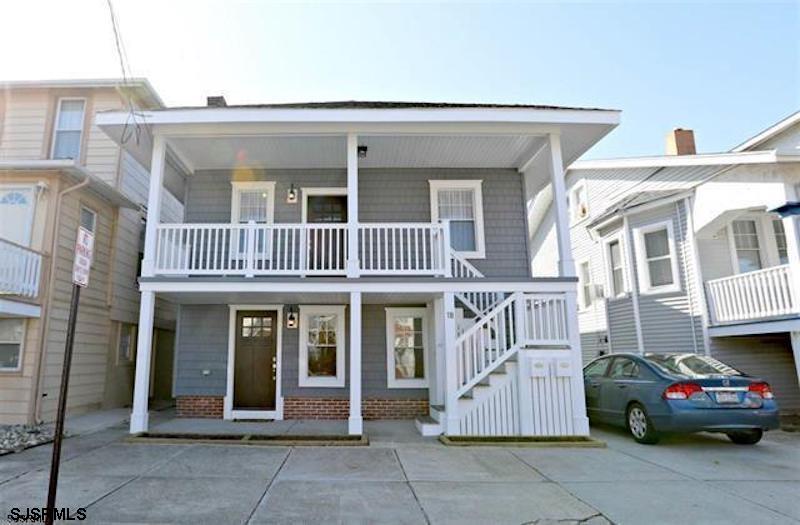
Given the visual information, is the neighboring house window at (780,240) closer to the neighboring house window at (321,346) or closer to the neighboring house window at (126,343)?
the neighboring house window at (321,346)

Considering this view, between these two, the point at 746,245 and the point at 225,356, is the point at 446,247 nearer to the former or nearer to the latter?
the point at 225,356

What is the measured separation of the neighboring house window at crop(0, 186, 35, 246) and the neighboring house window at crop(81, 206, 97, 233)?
0.95 meters

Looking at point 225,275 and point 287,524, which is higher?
point 225,275

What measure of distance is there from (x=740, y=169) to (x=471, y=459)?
8.24 meters

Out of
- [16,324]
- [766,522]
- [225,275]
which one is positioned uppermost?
[225,275]

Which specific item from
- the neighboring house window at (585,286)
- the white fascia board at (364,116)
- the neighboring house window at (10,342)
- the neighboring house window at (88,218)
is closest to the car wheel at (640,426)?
the white fascia board at (364,116)

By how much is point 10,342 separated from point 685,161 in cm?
1452

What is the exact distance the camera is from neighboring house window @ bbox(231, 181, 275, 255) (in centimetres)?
1009

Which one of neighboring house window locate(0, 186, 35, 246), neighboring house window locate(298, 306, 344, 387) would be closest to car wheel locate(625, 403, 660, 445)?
neighboring house window locate(298, 306, 344, 387)

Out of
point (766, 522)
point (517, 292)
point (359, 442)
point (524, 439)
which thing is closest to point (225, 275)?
point (359, 442)

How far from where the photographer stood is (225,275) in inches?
342

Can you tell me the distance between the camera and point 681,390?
6.58 meters

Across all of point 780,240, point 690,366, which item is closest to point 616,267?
point 780,240

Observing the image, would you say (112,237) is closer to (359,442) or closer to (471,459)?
(359,442)
